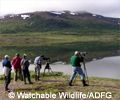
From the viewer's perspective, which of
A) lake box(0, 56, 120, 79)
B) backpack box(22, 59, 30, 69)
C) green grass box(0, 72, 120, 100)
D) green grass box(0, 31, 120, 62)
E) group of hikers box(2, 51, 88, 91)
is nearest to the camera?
green grass box(0, 72, 120, 100)

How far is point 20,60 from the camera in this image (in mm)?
31031

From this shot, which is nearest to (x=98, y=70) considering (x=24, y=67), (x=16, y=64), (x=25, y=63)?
(x=16, y=64)

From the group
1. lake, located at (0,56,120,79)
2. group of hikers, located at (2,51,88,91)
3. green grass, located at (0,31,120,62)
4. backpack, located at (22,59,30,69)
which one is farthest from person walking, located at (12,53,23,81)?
green grass, located at (0,31,120,62)

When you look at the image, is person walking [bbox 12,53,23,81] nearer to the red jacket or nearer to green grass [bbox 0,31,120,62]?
the red jacket

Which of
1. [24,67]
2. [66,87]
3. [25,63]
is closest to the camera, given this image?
[66,87]

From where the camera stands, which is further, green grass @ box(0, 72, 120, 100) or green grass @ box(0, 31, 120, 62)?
green grass @ box(0, 31, 120, 62)

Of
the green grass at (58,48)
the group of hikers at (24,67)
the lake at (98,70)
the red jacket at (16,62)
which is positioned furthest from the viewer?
the green grass at (58,48)

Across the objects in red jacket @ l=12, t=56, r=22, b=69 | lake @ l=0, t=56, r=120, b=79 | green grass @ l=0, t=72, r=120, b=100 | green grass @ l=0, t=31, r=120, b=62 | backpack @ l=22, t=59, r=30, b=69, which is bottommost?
green grass @ l=0, t=31, r=120, b=62

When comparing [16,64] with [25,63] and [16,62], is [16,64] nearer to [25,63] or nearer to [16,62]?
[16,62]

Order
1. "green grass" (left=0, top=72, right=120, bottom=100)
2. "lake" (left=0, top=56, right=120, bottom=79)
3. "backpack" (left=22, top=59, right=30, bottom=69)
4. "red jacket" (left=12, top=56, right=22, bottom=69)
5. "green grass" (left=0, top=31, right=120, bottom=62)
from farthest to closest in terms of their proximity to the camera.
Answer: "green grass" (left=0, top=31, right=120, bottom=62) < "lake" (left=0, top=56, right=120, bottom=79) < "red jacket" (left=12, top=56, right=22, bottom=69) < "backpack" (left=22, top=59, right=30, bottom=69) < "green grass" (left=0, top=72, right=120, bottom=100)

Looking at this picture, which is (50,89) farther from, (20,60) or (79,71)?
(20,60)

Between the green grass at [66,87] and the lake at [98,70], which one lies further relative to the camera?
the lake at [98,70]

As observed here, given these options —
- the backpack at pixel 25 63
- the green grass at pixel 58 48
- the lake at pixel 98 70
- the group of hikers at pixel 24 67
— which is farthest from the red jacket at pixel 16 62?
the green grass at pixel 58 48

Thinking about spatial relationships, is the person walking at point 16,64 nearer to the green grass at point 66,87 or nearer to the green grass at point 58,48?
the green grass at point 66,87
